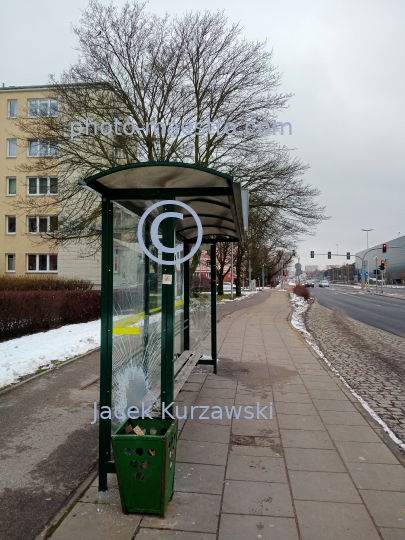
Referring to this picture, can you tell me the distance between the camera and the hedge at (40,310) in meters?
11.1

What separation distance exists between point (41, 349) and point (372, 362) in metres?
6.59

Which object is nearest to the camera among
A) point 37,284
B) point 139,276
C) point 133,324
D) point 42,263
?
point 133,324

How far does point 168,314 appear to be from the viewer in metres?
3.83

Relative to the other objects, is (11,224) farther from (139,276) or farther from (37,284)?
(139,276)

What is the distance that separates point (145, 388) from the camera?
13.6ft

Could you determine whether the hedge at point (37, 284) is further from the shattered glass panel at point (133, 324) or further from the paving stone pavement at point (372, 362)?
the shattered glass panel at point (133, 324)

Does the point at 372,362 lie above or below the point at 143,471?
below

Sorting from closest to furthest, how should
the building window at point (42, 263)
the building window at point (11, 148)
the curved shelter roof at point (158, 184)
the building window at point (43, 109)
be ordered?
1. the curved shelter roof at point (158, 184)
2. the building window at point (43, 109)
3. the building window at point (42, 263)
4. the building window at point (11, 148)

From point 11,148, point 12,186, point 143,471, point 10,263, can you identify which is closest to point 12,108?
point 11,148

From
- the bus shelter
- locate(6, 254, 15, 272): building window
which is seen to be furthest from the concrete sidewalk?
locate(6, 254, 15, 272): building window

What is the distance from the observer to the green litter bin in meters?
3.04

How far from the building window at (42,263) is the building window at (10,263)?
3.73 feet

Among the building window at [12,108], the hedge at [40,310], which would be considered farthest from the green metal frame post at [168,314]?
the building window at [12,108]

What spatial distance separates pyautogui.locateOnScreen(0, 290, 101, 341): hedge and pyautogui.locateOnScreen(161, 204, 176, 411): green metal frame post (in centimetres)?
814
